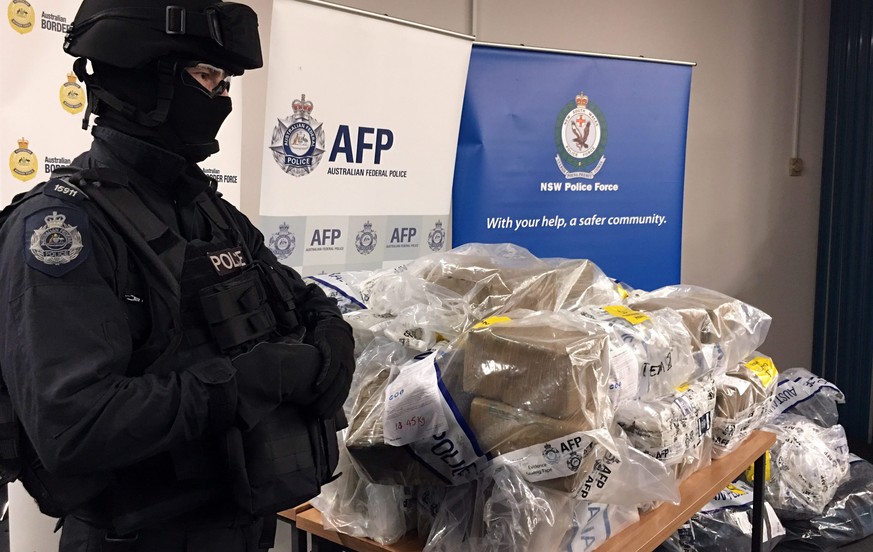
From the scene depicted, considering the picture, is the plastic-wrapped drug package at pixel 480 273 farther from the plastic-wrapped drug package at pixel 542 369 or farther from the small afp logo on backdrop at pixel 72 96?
the small afp logo on backdrop at pixel 72 96

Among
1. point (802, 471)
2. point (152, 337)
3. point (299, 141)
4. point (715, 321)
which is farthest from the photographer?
point (802, 471)

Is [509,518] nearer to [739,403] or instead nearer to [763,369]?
[739,403]

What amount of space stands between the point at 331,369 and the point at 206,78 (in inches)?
18.7

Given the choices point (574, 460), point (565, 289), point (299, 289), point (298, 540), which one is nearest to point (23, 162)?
point (299, 289)

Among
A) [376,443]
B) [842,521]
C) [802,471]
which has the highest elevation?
[376,443]

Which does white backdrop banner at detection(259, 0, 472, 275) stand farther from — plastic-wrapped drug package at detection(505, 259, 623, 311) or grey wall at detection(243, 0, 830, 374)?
grey wall at detection(243, 0, 830, 374)

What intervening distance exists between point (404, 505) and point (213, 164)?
3.96 feet

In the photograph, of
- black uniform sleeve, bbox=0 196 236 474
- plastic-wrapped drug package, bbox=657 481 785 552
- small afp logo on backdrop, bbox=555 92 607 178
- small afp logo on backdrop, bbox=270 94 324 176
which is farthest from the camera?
small afp logo on backdrop, bbox=555 92 607 178

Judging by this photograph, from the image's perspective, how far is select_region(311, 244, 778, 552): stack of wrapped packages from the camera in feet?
3.96

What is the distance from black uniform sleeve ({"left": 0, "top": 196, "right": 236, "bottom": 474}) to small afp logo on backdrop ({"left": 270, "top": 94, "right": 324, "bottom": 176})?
1194 millimetres

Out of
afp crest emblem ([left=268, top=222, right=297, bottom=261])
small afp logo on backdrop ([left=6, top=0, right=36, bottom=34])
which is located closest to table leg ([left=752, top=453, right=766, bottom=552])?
afp crest emblem ([left=268, top=222, right=297, bottom=261])

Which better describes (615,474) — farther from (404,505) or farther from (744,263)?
(744,263)

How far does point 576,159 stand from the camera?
293 centimetres

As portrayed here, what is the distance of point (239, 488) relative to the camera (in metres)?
1.00
